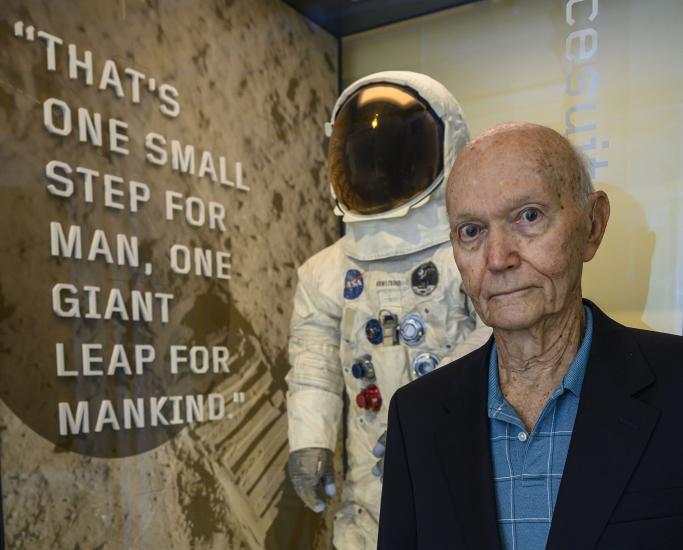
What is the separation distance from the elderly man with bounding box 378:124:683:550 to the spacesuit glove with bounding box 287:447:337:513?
786mm

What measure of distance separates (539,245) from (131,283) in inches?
50.6

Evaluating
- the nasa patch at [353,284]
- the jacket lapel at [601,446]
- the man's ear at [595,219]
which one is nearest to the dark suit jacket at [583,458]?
the jacket lapel at [601,446]

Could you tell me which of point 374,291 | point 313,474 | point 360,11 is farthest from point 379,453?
point 360,11

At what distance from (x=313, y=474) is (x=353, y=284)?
0.57m

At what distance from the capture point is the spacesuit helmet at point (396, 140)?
1.80 m

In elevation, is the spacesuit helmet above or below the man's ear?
above

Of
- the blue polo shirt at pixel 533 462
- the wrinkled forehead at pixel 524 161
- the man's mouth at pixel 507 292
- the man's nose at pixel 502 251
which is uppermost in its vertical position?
the wrinkled forehead at pixel 524 161

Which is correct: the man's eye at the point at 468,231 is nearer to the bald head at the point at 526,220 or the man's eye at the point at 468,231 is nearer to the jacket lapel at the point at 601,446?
the bald head at the point at 526,220

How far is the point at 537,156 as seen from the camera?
39.1 inches

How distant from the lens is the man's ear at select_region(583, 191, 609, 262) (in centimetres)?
104

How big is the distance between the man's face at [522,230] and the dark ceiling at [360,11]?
98 centimetres

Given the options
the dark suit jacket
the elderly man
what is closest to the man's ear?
the elderly man

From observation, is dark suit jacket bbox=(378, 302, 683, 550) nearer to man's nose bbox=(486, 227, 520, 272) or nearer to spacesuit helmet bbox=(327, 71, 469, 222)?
man's nose bbox=(486, 227, 520, 272)

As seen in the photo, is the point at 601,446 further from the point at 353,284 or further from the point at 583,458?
the point at 353,284
